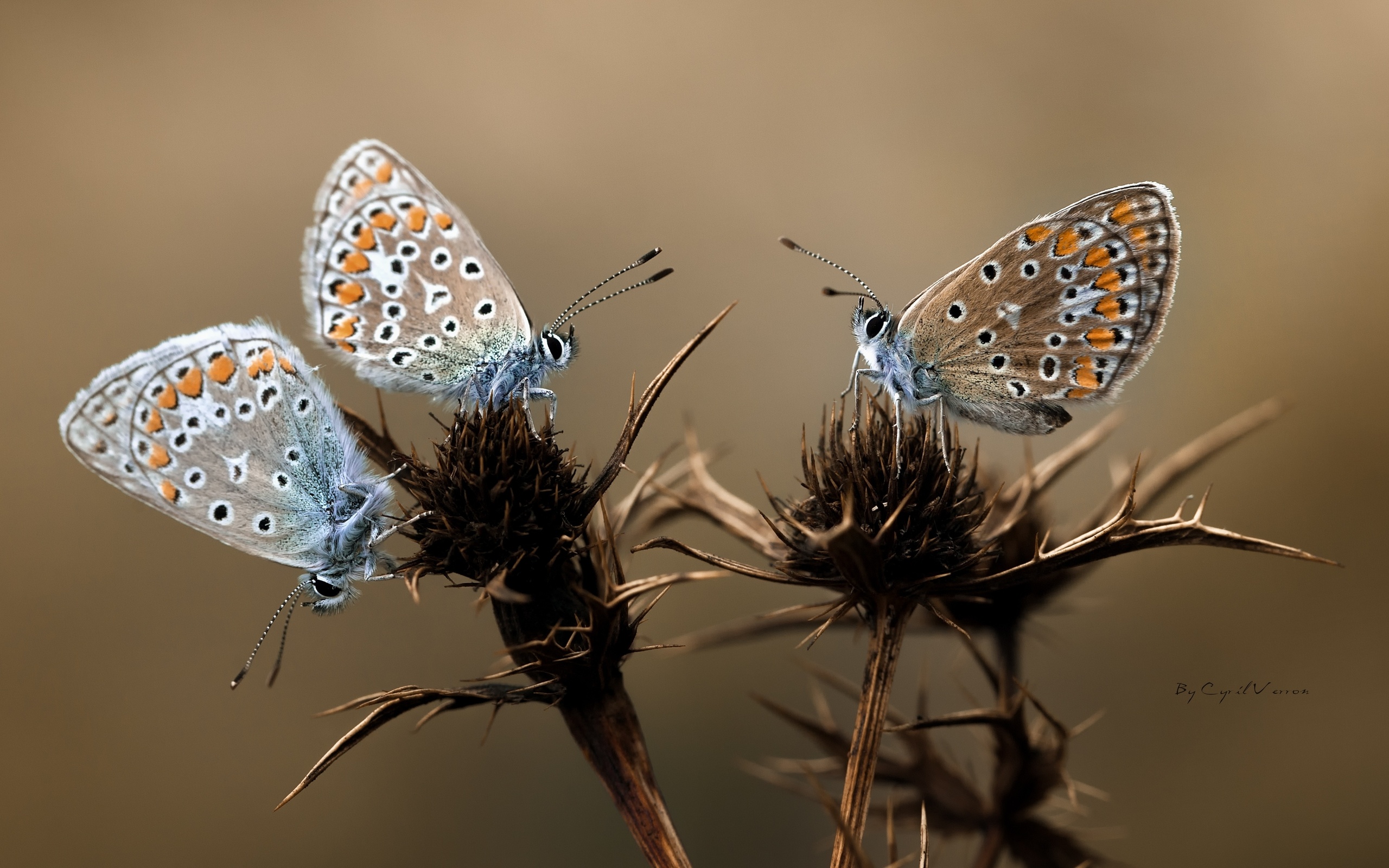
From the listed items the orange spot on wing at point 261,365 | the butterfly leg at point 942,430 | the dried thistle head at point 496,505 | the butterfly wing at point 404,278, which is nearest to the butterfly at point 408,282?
the butterfly wing at point 404,278

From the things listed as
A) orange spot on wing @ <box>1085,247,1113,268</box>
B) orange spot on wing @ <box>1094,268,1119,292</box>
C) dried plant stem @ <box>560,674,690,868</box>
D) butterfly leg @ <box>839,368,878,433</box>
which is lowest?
dried plant stem @ <box>560,674,690,868</box>

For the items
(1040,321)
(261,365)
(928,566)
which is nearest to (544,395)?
(261,365)

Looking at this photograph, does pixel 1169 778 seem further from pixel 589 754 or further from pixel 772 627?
pixel 589 754

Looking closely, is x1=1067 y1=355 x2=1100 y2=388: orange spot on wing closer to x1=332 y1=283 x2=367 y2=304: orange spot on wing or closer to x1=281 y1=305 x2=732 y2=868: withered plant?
x1=281 y1=305 x2=732 y2=868: withered plant

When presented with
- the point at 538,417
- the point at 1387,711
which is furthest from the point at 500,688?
the point at 1387,711

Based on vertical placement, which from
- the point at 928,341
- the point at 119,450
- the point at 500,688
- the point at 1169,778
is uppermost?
the point at 119,450

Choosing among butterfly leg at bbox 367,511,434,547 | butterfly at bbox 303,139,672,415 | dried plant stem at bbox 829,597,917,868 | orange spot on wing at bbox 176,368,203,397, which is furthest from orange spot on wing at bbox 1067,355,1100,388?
orange spot on wing at bbox 176,368,203,397
